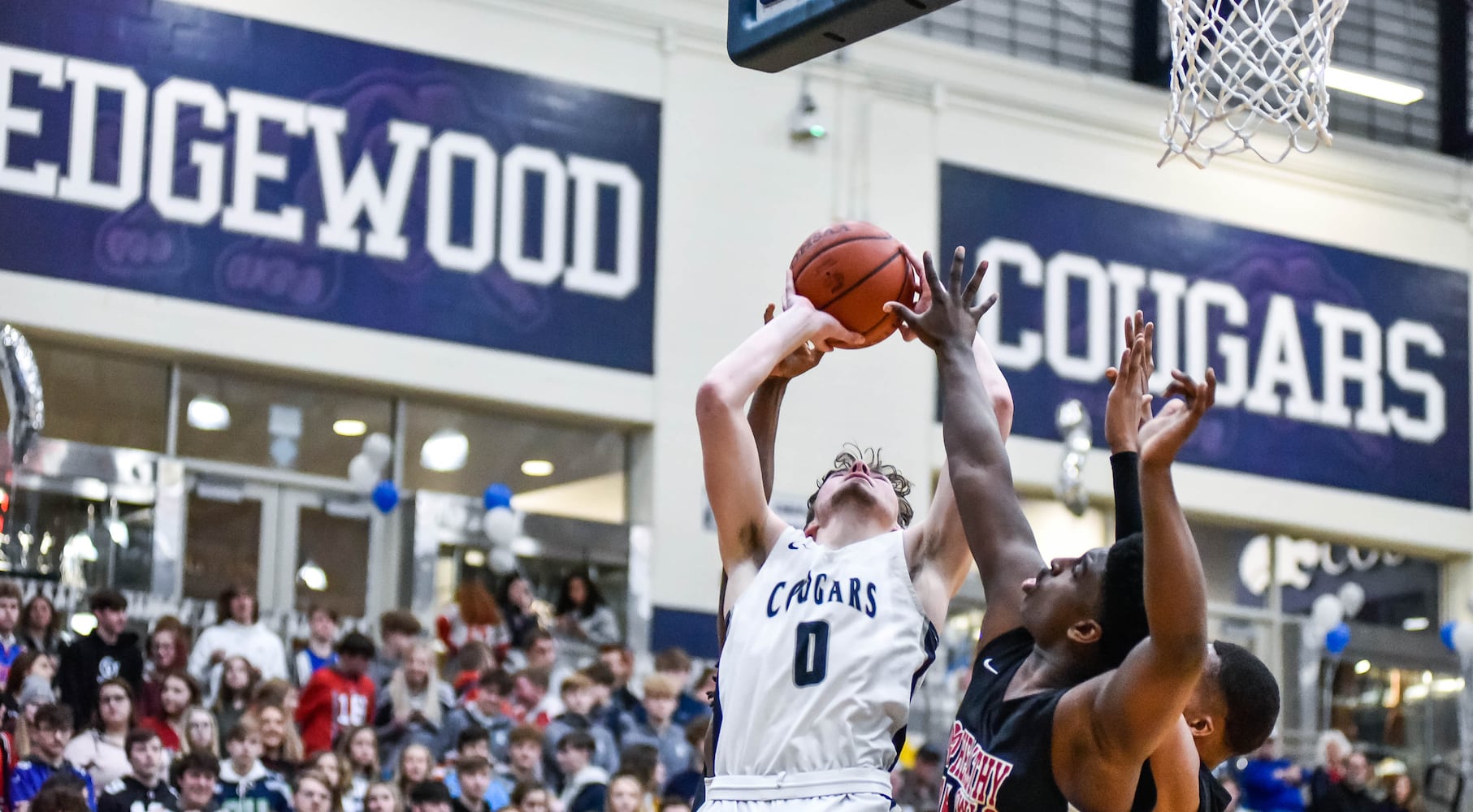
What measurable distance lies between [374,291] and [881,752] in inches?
410

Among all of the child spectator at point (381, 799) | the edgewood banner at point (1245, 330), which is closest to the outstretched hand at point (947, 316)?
the child spectator at point (381, 799)

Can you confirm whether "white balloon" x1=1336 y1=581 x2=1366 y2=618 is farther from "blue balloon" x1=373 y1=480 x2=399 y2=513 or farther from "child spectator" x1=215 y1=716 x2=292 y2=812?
"child spectator" x1=215 y1=716 x2=292 y2=812

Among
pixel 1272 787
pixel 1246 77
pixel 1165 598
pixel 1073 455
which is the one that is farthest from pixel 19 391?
pixel 1165 598

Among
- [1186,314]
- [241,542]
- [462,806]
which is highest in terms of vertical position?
[1186,314]

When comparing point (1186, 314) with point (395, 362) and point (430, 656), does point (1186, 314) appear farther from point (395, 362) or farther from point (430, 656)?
point (430, 656)

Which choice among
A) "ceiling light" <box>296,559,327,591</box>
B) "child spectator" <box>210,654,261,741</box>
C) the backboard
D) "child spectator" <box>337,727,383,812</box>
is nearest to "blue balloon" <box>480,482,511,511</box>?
"ceiling light" <box>296,559,327,591</box>

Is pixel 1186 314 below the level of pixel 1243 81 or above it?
above

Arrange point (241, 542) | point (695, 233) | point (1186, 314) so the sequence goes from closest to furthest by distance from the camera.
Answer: point (241, 542) < point (695, 233) < point (1186, 314)

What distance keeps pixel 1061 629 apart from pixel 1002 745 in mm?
279

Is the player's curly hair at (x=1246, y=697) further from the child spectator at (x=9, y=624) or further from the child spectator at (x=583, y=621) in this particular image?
the child spectator at (x=583, y=621)

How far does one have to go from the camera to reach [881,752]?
519 centimetres

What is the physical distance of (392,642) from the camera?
12.4m

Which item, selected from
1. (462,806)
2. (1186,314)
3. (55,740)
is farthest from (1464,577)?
(55,740)

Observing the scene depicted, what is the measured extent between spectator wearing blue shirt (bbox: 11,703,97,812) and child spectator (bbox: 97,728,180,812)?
0.18m
